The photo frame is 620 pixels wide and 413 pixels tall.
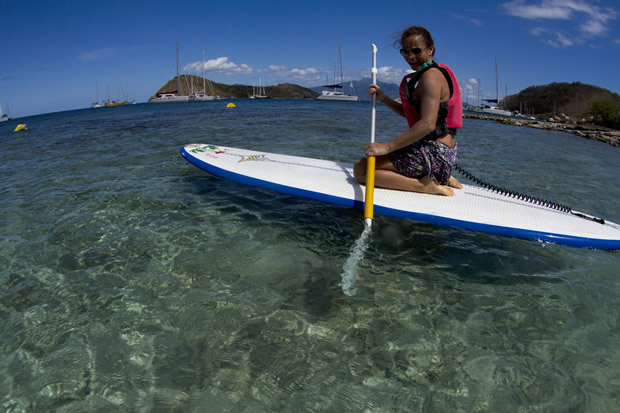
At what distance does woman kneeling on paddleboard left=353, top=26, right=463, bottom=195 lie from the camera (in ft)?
11.3

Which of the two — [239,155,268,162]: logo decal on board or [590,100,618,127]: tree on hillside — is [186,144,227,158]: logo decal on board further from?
[590,100,618,127]: tree on hillside

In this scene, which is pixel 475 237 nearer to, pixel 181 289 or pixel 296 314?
pixel 296 314

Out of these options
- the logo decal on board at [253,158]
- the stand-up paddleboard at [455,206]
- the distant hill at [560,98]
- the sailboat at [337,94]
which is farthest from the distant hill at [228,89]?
the stand-up paddleboard at [455,206]

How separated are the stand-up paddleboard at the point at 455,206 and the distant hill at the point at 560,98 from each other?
59947 millimetres

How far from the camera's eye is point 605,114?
29406mm

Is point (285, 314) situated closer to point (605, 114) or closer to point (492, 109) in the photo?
point (605, 114)

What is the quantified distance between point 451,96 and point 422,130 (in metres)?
0.58

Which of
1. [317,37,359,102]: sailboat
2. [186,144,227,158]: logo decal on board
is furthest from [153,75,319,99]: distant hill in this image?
[186,144,227,158]: logo decal on board

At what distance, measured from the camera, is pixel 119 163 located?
26.7ft

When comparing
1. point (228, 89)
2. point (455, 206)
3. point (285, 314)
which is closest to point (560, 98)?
point (455, 206)

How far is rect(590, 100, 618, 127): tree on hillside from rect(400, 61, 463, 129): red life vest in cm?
3244

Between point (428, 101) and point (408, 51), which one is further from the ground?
point (408, 51)

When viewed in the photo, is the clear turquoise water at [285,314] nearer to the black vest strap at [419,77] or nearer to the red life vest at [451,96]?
the red life vest at [451,96]

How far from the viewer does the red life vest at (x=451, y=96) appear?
352cm
